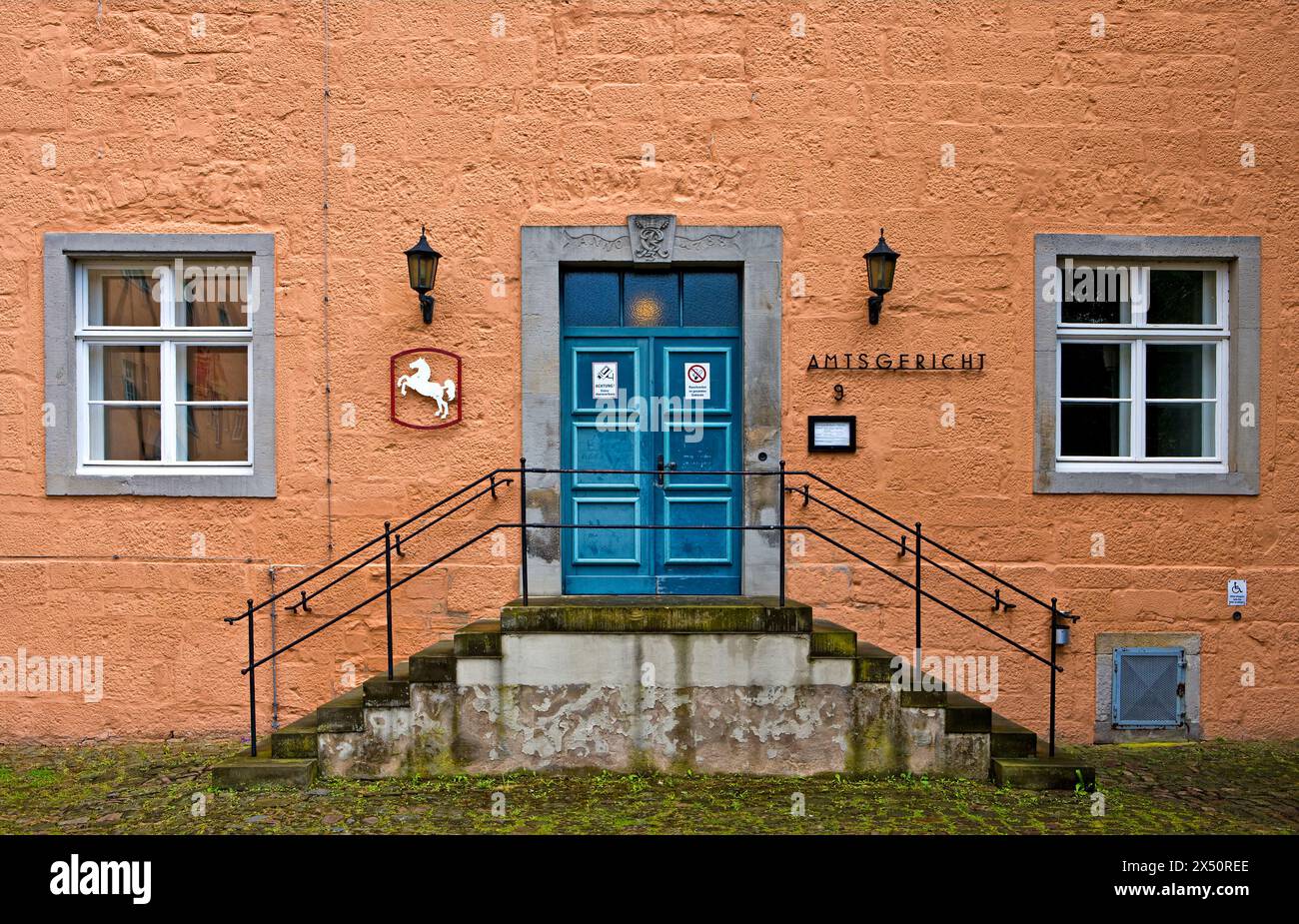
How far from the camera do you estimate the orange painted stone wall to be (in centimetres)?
679

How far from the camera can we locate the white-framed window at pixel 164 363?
6926 mm

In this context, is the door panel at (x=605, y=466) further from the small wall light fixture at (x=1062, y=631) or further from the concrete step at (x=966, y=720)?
the small wall light fixture at (x=1062, y=631)

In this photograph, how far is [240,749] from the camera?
21.1 feet

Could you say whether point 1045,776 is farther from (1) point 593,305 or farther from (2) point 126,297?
(2) point 126,297

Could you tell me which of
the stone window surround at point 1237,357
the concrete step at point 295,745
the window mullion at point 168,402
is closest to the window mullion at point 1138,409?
the stone window surround at point 1237,357

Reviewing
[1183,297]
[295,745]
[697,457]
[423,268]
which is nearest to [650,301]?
[697,457]

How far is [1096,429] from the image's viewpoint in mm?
7066

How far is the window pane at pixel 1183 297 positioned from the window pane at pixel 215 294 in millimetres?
6657

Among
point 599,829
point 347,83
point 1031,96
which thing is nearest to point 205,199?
point 347,83

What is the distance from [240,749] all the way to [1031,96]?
7.17 m

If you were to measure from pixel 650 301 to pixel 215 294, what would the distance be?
318cm

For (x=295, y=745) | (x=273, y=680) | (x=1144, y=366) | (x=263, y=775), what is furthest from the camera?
(x=1144, y=366)

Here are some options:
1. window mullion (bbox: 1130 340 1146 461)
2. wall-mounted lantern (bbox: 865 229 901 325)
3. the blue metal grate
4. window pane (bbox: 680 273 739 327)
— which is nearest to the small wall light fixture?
the blue metal grate

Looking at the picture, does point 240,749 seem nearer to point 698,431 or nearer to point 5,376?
point 5,376
